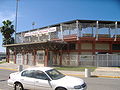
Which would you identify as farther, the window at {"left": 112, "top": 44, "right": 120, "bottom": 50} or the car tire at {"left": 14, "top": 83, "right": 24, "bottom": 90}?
the window at {"left": 112, "top": 44, "right": 120, "bottom": 50}

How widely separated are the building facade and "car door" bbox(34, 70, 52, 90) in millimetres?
17328

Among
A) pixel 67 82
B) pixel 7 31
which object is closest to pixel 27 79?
pixel 67 82

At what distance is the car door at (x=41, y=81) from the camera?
7651 millimetres

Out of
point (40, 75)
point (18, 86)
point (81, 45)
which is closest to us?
point (40, 75)

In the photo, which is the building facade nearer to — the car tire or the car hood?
the car tire

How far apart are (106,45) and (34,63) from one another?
14.0 m

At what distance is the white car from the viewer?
731cm

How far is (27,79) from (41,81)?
92 centimetres

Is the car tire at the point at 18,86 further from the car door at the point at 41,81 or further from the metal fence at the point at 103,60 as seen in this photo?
the metal fence at the point at 103,60

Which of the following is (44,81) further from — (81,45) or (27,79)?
(81,45)

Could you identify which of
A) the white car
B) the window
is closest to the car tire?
the white car

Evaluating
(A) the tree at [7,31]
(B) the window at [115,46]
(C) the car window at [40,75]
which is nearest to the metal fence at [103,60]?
(B) the window at [115,46]

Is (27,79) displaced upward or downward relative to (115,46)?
downward

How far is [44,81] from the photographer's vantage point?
775 cm
